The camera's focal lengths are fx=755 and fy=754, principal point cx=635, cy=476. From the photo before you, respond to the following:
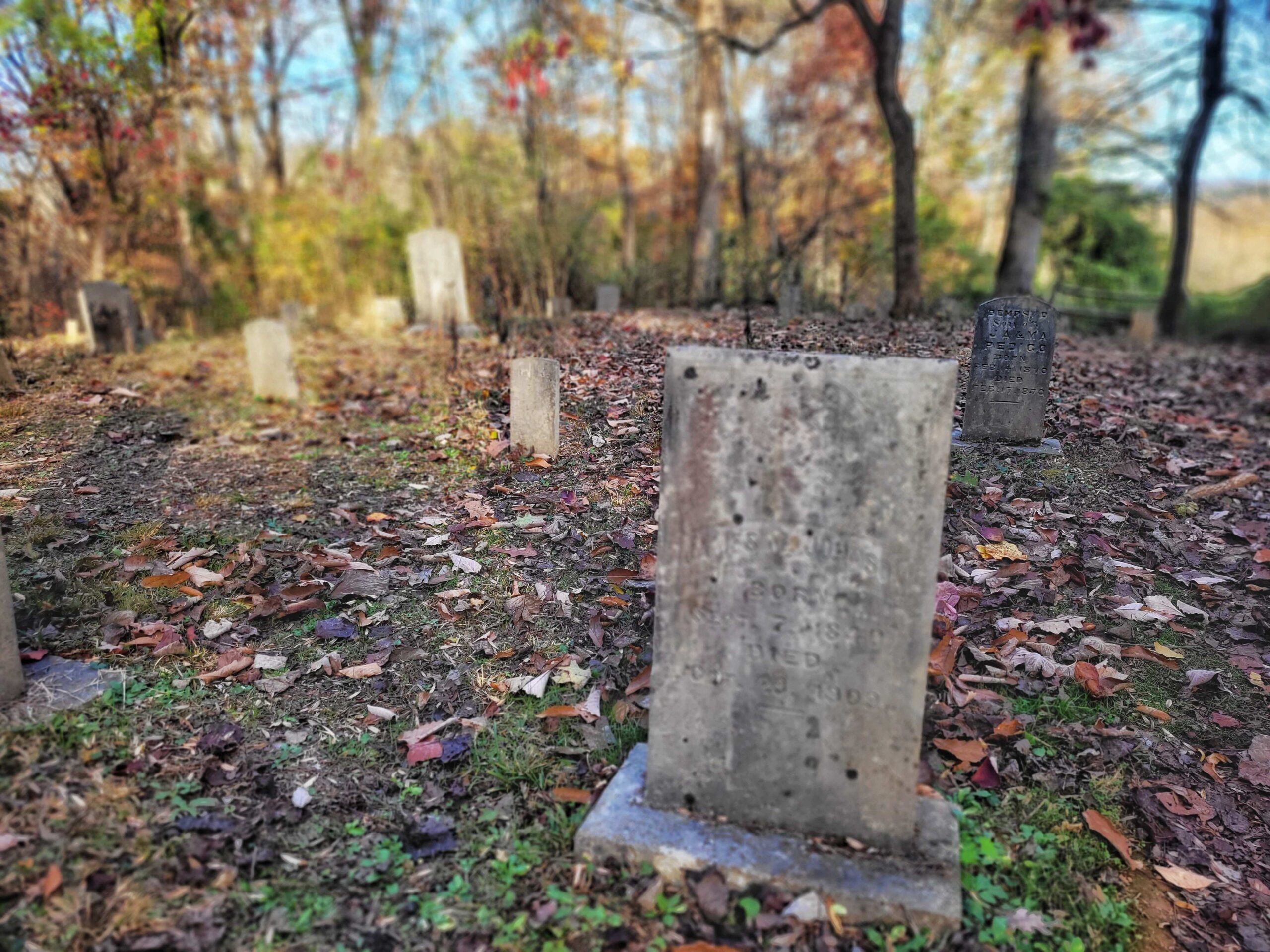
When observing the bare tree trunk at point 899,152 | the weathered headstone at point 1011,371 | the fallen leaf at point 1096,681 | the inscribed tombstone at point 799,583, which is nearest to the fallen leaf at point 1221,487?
the weathered headstone at point 1011,371

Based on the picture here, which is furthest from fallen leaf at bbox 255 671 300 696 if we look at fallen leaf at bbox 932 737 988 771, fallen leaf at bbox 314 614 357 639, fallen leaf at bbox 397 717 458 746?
fallen leaf at bbox 932 737 988 771

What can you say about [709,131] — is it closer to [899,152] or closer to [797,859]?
[899,152]

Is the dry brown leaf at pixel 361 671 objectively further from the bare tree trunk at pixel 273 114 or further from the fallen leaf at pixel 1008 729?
the bare tree trunk at pixel 273 114

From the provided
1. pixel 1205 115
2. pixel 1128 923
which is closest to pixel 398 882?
pixel 1128 923

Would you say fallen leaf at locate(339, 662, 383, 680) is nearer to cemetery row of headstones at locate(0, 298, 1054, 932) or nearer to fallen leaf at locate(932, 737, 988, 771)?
cemetery row of headstones at locate(0, 298, 1054, 932)

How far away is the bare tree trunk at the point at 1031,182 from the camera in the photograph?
1195 cm

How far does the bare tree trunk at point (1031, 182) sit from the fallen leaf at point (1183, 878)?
426 inches

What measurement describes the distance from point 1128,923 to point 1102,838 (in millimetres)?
336

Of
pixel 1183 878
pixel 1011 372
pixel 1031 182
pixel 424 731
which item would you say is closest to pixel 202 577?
pixel 424 731

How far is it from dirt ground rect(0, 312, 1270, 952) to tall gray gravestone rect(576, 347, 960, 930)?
17cm

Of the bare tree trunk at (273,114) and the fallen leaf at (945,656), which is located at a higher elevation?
the bare tree trunk at (273,114)

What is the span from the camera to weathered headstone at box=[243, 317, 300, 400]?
7770 millimetres

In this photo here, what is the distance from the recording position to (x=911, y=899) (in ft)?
7.59

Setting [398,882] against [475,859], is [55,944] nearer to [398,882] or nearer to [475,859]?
[398,882]
